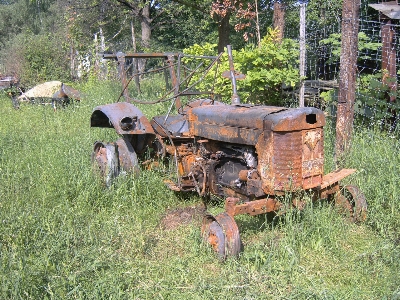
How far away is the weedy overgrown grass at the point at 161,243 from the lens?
128 inches

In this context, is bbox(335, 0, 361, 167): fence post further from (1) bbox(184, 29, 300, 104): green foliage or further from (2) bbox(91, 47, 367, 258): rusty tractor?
(1) bbox(184, 29, 300, 104): green foliage

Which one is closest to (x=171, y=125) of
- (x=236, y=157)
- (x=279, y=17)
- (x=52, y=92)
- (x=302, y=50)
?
(x=236, y=157)

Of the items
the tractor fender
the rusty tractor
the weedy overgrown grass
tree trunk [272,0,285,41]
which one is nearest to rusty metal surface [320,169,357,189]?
the rusty tractor

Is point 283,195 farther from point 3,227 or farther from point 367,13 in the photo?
point 367,13

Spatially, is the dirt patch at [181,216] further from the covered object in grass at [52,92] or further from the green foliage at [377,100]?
the covered object in grass at [52,92]

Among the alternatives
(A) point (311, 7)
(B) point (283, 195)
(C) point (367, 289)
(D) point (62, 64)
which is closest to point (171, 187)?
(B) point (283, 195)

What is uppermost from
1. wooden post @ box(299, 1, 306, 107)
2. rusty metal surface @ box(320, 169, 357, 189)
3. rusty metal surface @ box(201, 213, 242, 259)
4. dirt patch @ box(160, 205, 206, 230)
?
wooden post @ box(299, 1, 306, 107)

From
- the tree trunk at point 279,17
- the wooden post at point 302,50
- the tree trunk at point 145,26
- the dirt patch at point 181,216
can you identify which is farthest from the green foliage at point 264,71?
the tree trunk at point 145,26

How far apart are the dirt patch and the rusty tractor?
217 mm

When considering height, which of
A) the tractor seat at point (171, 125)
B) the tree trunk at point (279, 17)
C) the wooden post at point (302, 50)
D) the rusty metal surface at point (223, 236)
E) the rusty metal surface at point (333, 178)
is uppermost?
the tree trunk at point (279, 17)

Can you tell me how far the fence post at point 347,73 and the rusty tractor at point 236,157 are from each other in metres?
1.07

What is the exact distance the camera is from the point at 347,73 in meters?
5.38

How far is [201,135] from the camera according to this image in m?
4.77

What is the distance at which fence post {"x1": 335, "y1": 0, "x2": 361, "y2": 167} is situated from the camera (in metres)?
5.34
